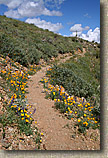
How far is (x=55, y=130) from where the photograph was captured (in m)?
3.60

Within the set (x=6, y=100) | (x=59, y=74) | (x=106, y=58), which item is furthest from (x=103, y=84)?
(x=59, y=74)

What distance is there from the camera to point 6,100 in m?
4.07

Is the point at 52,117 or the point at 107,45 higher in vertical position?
the point at 107,45

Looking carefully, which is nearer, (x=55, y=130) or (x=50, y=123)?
(x=55, y=130)

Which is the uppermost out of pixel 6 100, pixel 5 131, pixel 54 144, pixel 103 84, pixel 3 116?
pixel 103 84

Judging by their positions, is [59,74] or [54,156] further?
[59,74]

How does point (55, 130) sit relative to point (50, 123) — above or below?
below

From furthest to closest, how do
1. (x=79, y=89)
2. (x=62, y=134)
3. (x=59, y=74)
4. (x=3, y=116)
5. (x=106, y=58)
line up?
(x=59, y=74), (x=79, y=89), (x=62, y=134), (x=3, y=116), (x=106, y=58)

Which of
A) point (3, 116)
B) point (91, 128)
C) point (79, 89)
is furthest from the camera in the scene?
point (79, 89)

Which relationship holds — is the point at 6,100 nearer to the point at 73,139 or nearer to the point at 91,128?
the point at 73,139

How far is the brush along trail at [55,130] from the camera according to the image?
10.1 ft

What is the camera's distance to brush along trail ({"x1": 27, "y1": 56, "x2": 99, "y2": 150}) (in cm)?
308

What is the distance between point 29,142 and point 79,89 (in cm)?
422

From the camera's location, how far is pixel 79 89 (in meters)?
6.73
